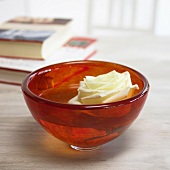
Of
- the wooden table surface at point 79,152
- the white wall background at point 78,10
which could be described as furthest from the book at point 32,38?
the white wall background at point 78,10

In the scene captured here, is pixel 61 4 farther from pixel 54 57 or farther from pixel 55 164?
pixel 55 164

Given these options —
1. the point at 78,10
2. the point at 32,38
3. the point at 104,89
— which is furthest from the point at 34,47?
the point at 78,10

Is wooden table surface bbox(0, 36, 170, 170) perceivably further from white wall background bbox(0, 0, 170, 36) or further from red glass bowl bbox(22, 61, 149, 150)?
white wall background bbox(0, 0, 170, 36)

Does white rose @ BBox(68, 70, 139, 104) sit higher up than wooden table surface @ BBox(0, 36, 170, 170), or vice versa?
white rose @ BBox(68, 70, 139, 104)

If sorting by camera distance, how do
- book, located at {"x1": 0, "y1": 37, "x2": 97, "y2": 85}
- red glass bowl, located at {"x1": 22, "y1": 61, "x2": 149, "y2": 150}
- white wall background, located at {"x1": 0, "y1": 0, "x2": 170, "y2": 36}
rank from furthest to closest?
white wall background, located at {"x1": 0, "y1": 0, "x2": 170, "y2": 36}
book, located at {"x1": 0, "y1": 37, "x2": 97, "y2": 85}
red glass bowl, located at {"x1": 22, "y1": 61, "x2": 149, "y2": 150}

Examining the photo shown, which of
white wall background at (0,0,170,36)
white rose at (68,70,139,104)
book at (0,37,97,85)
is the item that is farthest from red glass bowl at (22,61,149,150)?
white wall background at (0,0,170,36)

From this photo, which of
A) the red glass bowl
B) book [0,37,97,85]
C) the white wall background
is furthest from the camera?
the white wall background
